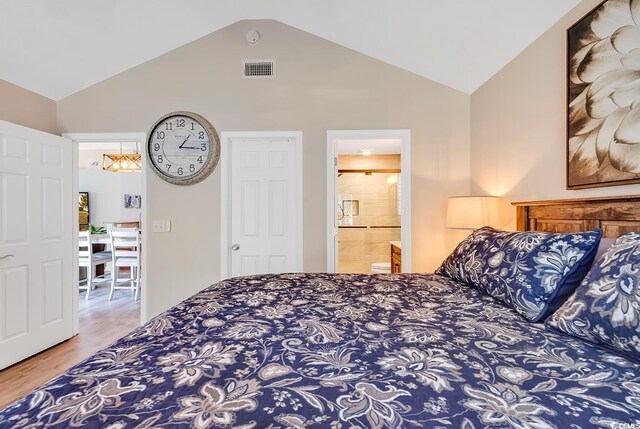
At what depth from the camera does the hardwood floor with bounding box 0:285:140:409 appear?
7.65ft

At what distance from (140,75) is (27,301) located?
2291 mm

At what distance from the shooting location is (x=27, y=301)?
2.65m

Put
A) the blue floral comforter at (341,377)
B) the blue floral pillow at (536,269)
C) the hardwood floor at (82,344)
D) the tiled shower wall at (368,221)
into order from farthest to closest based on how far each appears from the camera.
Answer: the tiled shower wall at (368,221)
the hardwood floor at (82,344)
the blue floral pillow at (536,269)
the blue floral comforter at (341,377)

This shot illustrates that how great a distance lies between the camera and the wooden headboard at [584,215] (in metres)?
1.40

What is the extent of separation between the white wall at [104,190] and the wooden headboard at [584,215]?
7634 millimetres

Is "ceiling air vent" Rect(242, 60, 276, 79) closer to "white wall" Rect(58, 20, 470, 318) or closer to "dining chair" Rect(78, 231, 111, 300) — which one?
"white wall" Rect(58, 20, 470, 318)

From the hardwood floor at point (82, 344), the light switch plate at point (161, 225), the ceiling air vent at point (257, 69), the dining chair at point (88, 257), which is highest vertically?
the ceiling air vent at point (257, 69)

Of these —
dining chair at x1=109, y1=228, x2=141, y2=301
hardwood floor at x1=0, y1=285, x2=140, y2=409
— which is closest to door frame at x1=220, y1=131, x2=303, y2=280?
hardwood floor at x1=0, y1=285, x2=140, y2=409

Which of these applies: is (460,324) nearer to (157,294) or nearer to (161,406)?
(161,406)

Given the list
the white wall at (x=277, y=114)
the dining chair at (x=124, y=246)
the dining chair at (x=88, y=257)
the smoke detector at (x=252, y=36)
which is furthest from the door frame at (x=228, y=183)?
the dining chair at (x=88, y=257)

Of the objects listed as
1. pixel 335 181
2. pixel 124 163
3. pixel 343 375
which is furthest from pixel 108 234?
pixel 343 375

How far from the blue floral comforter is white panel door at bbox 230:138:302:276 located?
6.21ft

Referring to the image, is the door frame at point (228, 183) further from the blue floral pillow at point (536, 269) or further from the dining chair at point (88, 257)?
the dining chair at point (88, 257)

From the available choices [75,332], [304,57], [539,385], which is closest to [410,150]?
[304,57]
